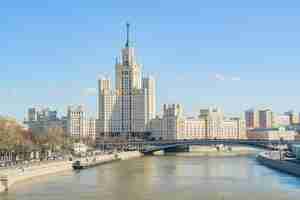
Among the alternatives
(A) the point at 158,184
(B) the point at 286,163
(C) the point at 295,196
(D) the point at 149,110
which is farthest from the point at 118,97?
(C) the point at 295,196

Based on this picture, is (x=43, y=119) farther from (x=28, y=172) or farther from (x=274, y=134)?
(x=28, y=172)

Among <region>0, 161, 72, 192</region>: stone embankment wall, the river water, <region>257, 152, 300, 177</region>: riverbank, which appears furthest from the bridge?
<region>0, 161, 72, 192</region>: stone embankment wall

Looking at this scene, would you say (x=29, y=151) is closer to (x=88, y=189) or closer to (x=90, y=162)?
(x=90, y=162)

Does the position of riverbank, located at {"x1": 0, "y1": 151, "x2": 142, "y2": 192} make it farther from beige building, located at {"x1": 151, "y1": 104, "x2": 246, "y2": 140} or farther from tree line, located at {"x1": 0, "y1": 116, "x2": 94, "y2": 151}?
beige building, located at {"x1": 151, "y1": 104, "x2": 246, "y2": 140}

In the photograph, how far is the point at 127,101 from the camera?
421 ft

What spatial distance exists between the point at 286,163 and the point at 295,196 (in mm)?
18117

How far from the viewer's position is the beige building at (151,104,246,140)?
429 ft

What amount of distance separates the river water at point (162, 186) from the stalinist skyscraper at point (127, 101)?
75410 mm

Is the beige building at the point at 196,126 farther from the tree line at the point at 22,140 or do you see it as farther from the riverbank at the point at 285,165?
the riverbank at the point at 285,165

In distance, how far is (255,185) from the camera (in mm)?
39969

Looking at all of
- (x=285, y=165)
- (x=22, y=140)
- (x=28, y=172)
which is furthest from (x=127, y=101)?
(x=28, y=172)

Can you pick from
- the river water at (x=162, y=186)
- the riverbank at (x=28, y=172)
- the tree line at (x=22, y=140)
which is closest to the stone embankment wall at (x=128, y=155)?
the tree line at (x=22, y=140)

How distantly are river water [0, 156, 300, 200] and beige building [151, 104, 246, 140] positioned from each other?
78074 millimetres

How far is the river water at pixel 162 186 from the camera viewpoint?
33781mm
